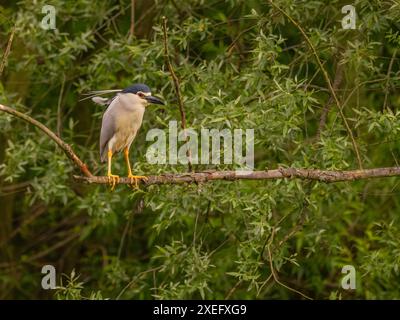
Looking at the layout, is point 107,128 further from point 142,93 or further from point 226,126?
point 226,126

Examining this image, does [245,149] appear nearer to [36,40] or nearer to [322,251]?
[322,251]

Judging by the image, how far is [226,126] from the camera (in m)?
3.96

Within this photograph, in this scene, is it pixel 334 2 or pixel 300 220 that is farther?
pixel 334 2

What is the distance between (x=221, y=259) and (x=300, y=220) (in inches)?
32.9

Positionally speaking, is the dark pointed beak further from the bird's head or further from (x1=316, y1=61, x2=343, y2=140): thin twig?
(x1=316, y1=61, x2=343, y2=140): thin twig

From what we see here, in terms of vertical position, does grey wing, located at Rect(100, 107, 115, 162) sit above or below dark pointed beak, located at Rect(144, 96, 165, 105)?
below

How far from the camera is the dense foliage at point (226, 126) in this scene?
4023 millimetres

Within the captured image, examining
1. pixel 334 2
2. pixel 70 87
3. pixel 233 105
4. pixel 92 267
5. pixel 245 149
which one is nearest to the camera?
pixel 233 105

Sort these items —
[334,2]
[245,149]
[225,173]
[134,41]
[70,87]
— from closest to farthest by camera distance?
[225,173]
[245,149]
[334,2]
[134,41]
[70,87]

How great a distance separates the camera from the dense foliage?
402 cm

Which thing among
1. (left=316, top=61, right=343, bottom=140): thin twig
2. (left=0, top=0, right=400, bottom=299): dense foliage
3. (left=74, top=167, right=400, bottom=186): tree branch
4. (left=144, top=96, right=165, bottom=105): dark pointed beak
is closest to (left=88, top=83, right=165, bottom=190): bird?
(left=144, top=96, right=165, bottom=105): dark pointed beak

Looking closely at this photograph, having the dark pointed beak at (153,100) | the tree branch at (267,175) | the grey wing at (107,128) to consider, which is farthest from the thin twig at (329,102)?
the grey wing at (107,128)

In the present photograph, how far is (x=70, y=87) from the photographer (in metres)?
5.11
